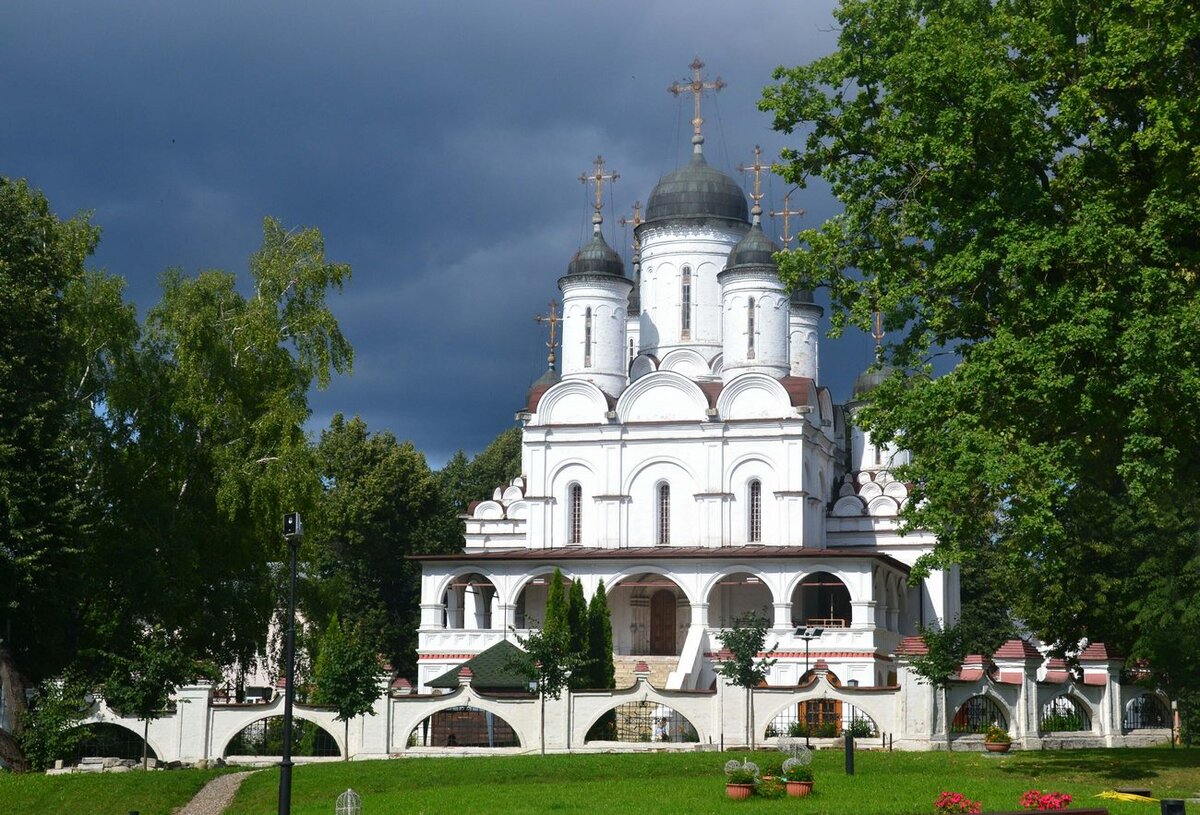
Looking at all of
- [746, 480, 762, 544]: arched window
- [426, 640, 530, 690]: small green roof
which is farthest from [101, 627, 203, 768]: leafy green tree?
[746, 480, 762, 544]: arched window

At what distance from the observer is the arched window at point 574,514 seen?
49188mm

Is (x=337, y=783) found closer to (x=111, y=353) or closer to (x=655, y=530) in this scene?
(x=111, y=353)

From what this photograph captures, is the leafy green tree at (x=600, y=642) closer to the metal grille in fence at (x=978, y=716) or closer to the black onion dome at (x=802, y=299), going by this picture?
the metal grille in fence at (x=978, y=716)

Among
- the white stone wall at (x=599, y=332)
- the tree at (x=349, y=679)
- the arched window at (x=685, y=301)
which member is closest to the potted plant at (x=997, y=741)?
the tree at (x=349, y=679)

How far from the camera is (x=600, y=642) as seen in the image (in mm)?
41938

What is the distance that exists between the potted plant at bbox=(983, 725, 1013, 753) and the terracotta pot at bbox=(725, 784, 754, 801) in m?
8.53

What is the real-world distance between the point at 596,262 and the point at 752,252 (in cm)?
569

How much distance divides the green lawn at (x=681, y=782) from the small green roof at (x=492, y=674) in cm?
1009

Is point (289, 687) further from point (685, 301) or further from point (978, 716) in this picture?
point (685, 301)

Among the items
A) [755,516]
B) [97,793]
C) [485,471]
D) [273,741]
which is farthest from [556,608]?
[485,471]

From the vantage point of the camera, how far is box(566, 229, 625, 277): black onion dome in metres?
52.3

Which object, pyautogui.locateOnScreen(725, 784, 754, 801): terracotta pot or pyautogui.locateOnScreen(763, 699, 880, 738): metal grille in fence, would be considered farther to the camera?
pyautogui.locateOnScreen(763, 699, 880, 738): metal grille in fence

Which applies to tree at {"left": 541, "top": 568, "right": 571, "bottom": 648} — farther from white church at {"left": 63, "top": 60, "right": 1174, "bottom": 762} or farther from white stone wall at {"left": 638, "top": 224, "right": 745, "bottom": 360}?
white stone wall at {"left": 638, "top": 224, "right": 745, "bottom": 360}

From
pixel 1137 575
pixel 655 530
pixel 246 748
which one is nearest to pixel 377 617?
pixel 655 530
